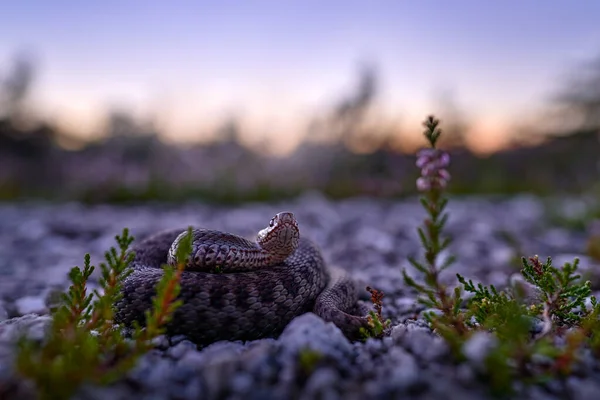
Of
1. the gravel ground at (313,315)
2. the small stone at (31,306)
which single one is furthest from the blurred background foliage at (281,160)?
the small stone at (31,306)

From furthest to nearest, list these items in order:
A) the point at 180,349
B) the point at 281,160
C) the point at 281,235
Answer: the point at 281,160 < the point at 281,235 < the point at 180,349

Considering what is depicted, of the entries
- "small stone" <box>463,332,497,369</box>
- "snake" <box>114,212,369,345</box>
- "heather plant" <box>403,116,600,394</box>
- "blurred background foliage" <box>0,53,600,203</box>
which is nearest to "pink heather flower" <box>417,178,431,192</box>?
"heather plant" <box>403,116,600,394</box>

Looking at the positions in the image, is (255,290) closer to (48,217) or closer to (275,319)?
(275,319)

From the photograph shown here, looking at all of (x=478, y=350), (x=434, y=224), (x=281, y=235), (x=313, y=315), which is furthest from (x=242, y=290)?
(x=478, y=350)

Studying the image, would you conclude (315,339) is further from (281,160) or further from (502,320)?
(281,160)

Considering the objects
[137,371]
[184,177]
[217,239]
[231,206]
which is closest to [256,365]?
[137,371]

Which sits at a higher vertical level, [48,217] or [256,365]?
[256,365]
